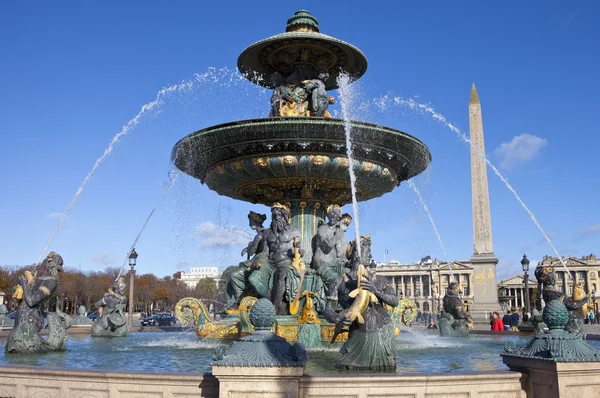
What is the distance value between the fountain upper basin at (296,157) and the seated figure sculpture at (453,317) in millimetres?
2910

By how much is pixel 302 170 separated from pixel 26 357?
Answer: 5524 millimetres

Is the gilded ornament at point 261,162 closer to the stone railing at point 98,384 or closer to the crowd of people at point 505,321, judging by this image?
the stone railing at point 98,384

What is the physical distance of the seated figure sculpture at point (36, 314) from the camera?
28.1 feet

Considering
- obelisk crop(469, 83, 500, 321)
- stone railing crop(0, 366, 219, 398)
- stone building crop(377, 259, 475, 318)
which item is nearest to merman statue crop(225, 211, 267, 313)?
stone railing crop(0, 366, 219, 398)

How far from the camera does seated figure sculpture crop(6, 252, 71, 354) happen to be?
856 centimetres

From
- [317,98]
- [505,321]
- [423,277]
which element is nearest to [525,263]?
[505,321]

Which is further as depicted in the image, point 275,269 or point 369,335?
point 275,269

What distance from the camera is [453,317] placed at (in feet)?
44.9

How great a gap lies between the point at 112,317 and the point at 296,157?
6.39 m

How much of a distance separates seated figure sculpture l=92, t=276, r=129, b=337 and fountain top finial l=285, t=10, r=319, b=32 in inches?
277

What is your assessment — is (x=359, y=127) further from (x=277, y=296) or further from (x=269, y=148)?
(x=277, y=296)

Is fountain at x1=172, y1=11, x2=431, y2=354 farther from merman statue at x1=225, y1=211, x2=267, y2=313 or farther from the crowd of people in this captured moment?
the crowd of people

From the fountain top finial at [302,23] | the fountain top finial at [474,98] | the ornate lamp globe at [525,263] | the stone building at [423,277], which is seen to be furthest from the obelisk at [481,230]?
the stone building at [423,277]

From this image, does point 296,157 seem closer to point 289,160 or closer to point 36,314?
point 289,160
